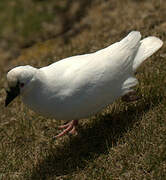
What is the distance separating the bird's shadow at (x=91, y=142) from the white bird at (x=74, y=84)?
37cm

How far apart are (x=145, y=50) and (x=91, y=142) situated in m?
1.31

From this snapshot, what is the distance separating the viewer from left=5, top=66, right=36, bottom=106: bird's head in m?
4.26

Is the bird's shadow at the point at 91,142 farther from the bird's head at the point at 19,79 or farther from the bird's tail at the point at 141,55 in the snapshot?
the bird's head at the point at 19,79

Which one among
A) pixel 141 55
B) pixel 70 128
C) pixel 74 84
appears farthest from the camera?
pixel 70 128

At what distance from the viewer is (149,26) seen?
739 cm

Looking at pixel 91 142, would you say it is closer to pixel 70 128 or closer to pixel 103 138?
pixel 103 138

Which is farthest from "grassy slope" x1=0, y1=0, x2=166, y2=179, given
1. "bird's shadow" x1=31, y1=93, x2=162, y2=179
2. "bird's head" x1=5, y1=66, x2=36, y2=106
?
"bird's head" x1=5, y1=66, x2=36, y2=106

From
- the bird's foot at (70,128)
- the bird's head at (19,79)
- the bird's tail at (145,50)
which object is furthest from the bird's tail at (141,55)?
the bird's head at (19,79)

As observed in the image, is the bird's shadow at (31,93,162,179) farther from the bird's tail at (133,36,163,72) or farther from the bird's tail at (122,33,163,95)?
the bird's tail at (133,36,163,72)

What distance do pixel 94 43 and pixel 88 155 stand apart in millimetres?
3510

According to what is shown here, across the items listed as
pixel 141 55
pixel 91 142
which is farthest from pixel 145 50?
pixel 91 142

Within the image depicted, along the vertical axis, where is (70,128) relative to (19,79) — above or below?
below

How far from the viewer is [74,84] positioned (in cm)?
441

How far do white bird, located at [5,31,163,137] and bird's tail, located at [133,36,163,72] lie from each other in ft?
0.45
